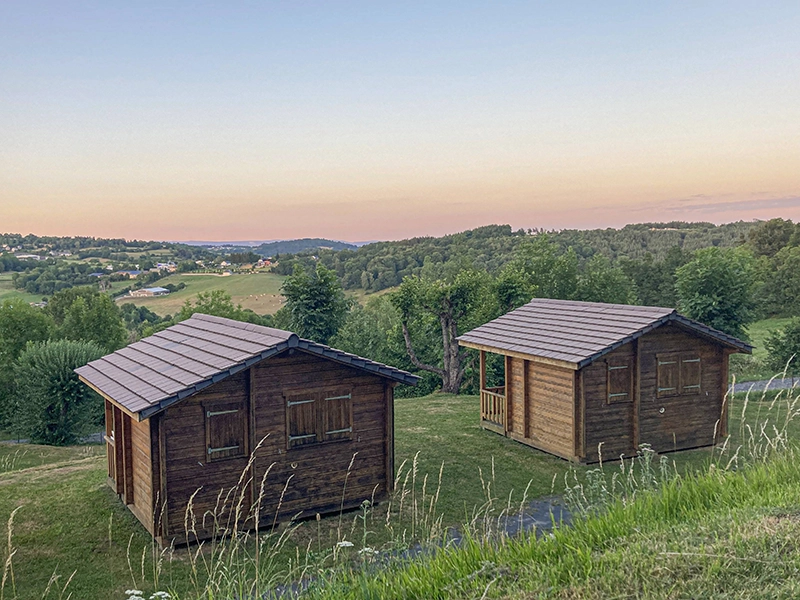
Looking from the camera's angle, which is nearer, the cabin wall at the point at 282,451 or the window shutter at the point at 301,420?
the cabin wall at the point at 282,451

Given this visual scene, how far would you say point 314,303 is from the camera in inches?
1182

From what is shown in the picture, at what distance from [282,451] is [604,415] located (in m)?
7.32

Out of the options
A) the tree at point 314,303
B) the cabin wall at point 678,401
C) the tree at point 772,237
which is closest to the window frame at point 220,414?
the cabin wall at point 678,401

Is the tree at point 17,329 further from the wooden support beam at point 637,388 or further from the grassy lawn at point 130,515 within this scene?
the wooden support beam at point 637,388

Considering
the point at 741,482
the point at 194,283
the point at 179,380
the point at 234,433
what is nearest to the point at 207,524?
the point at 234,433

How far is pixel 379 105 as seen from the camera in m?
28.2

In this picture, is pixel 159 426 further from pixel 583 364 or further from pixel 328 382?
pixel 583 364

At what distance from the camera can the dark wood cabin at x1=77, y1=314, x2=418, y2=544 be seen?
9805 millimetres

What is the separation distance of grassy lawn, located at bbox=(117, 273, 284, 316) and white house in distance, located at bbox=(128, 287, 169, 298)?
1501 mm

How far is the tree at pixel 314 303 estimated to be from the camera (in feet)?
98.1

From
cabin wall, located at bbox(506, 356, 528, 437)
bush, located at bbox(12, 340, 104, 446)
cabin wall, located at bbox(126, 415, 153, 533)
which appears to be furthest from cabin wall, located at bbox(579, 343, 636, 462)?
bush, located at bbox(12, 340, 104, 446)

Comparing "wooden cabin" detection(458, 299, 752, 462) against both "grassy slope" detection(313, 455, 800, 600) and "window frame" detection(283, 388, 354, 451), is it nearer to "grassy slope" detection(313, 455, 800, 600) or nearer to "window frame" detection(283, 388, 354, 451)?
"window frame" detection(283, 388, 354, 451)

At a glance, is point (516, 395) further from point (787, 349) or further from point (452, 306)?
point (787, 349)

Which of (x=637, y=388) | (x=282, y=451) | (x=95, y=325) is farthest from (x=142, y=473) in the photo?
(x=95, y=325)
